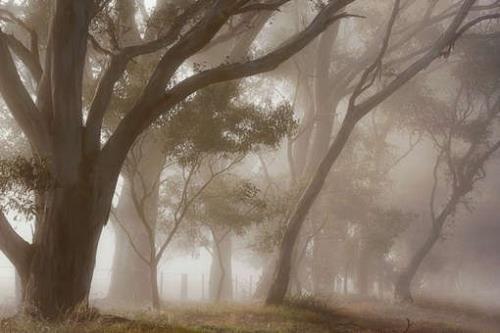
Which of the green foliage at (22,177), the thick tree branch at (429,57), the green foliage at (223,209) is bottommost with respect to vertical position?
the green foliage at (22,177)

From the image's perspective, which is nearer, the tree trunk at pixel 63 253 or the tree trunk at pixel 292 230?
the tree trunk at pixel 63 253

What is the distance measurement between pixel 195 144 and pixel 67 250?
6.82 meters

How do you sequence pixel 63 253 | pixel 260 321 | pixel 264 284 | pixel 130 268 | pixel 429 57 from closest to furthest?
pixel 63 253 < pixel 260 321 < pixel 429 57 < pixel 130 268 < pixel 264 284

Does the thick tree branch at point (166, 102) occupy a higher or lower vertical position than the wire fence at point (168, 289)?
higher

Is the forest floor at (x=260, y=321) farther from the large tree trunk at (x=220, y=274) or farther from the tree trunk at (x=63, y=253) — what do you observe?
the large tree trunk at (x=220, y=274)

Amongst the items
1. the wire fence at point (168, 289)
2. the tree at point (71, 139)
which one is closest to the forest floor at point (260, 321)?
the tree at point (71, 139)

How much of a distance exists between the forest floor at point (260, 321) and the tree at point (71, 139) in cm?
101

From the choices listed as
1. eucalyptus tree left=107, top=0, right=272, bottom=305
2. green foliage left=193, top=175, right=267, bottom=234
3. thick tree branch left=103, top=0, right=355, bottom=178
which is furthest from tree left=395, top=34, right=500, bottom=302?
thick tree branch left=103, top=0, right=355, bottom=178

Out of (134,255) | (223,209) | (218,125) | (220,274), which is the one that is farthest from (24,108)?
(220,274)

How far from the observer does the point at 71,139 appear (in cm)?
1188

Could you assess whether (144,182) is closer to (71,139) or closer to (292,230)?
(292,230)

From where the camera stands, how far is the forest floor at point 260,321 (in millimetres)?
9859

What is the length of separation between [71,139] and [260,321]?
7.05m

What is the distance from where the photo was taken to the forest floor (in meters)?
9.86
